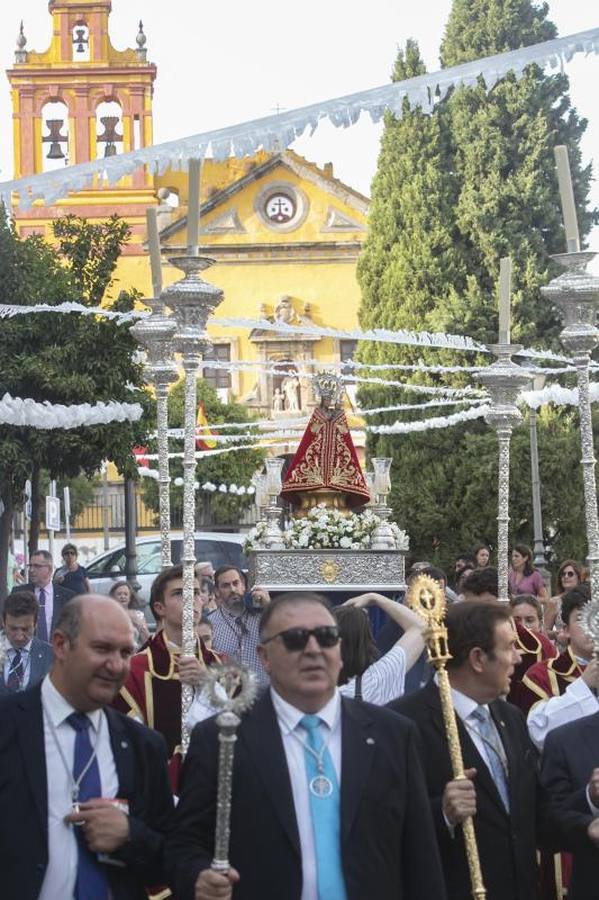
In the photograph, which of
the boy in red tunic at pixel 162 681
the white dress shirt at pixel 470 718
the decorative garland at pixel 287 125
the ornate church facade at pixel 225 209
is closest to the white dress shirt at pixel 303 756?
the white dress shirt at pixel 470 718

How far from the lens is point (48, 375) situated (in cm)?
2086

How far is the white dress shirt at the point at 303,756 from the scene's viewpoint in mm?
4770

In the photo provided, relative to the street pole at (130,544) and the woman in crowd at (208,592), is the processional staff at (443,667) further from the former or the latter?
the street pole at (130,544)

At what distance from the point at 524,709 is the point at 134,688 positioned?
1.61 meters

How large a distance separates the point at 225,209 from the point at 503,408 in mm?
44281

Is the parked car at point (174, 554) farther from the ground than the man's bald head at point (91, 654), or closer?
farther from the ground

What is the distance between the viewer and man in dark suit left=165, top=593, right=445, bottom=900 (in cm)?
476

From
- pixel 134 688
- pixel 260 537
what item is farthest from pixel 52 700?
pixel 260 537

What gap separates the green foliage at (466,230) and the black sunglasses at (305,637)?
2846 cm

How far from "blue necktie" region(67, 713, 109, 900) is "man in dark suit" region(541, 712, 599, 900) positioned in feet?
4.75

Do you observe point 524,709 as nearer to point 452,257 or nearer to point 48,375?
point 48,375

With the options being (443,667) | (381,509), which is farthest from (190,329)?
(381,509)

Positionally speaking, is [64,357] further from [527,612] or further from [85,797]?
[85,797]

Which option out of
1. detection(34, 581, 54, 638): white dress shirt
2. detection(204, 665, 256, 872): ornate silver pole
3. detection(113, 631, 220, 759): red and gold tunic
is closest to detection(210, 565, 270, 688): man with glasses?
detection(113, 631, 220, 759): red and gold tunic
